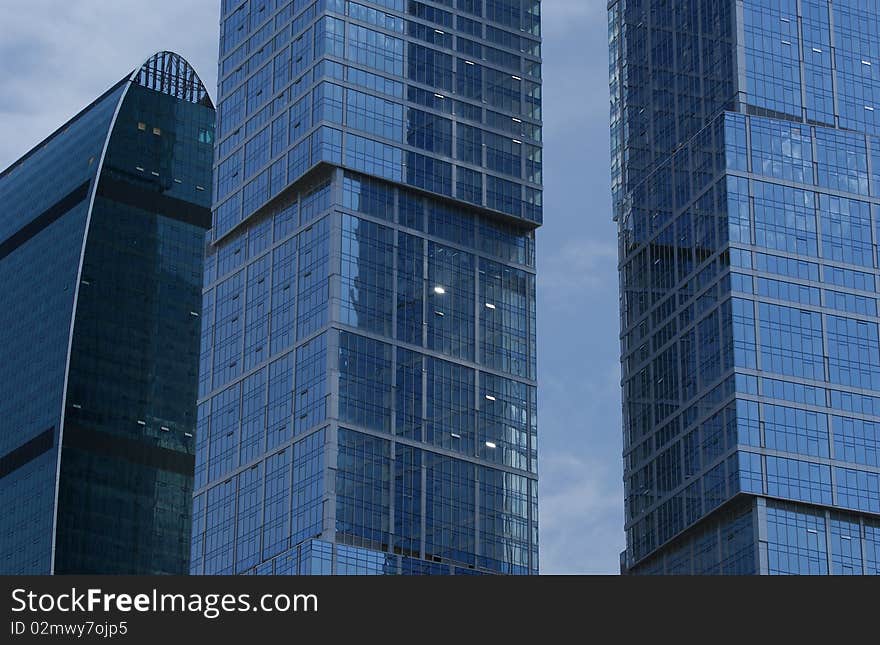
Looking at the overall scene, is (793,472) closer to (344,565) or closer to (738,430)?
(738,430)

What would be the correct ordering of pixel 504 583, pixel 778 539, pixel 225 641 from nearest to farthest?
pixel 225 641 → pixel 504 583 → pixel 778 539

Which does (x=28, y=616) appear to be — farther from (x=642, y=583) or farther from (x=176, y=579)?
(x=642, y=583)

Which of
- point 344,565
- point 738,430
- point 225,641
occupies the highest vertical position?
point 738,430

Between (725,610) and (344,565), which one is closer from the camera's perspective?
(725,610)

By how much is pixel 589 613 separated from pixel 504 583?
121 inches

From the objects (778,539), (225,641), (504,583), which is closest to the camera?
(225,641)

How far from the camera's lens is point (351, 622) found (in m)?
64.3

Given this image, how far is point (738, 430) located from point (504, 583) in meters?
134

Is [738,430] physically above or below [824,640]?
above

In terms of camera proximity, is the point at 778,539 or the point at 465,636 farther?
the point at 778,539

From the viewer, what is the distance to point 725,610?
65.5m

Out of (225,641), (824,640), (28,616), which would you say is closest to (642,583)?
(824,640)

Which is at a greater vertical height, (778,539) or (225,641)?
(778,539)

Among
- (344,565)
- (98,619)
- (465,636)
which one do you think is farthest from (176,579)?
(344,565)
